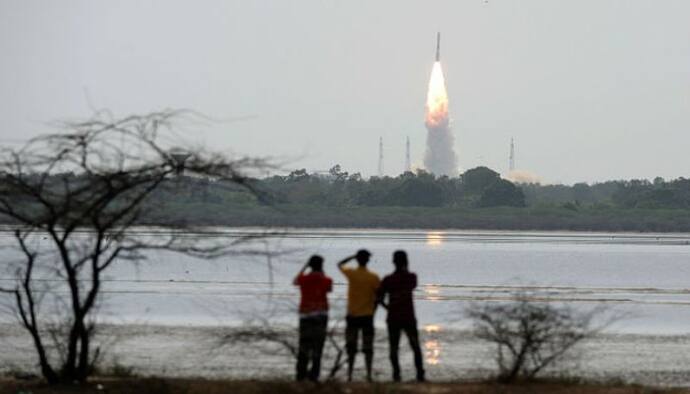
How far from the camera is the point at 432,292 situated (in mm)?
50406

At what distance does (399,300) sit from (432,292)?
1203 inches

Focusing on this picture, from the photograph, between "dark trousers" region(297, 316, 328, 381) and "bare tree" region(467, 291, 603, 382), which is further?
"bare tree" region(467, 291, 603, 382)

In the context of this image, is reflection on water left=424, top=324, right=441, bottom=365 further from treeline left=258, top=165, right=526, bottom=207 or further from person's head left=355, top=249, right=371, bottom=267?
treeline left=258, top=165, right=526, bottom=207

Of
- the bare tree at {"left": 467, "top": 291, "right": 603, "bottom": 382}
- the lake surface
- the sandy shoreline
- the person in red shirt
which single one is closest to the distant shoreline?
the lake surface

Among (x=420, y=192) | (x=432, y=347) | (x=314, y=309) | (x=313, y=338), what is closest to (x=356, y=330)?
(x=313, y=338)

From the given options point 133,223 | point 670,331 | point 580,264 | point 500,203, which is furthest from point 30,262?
point 500,203

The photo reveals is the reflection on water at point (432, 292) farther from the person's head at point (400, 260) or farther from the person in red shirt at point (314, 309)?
the person in red shirt at point (314, 309)

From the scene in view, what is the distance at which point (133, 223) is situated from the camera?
65.3ft

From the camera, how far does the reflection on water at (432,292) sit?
4647 cm

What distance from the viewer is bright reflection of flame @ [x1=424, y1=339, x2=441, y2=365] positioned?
26.5m

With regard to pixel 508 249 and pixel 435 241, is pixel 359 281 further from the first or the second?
pixel 435 241

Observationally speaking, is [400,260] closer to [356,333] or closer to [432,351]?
[356,333]

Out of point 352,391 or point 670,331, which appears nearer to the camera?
point 352,391

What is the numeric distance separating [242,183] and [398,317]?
96.6 inches
